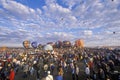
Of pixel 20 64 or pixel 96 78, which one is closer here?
pixel 96 78

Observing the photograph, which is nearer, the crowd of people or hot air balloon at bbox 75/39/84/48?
the crowd of people

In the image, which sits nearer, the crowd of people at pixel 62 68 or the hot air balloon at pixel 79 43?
the crowd of people at pixel 62 68

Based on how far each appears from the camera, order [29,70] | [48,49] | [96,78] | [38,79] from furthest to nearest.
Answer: [48,49] → [29,70] → [38,79] → [96,78]

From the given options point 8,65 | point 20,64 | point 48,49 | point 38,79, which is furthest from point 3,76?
point 48,49

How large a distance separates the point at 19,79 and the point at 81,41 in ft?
249

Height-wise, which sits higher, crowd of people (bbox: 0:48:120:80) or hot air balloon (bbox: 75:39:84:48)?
hot air balloon (bbox: 75:39:84:48)

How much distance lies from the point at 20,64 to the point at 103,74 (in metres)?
13.7

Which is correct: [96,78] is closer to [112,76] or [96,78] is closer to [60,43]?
[112,76]

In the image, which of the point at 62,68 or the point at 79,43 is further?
the point at 79,43

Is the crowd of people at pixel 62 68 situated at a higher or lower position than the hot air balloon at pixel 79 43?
lower

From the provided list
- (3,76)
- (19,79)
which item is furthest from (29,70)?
(3,76)

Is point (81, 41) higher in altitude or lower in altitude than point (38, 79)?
higher

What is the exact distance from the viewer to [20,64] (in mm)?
25125

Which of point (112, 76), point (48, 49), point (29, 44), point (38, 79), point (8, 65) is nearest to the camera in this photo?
point (112, 76)
